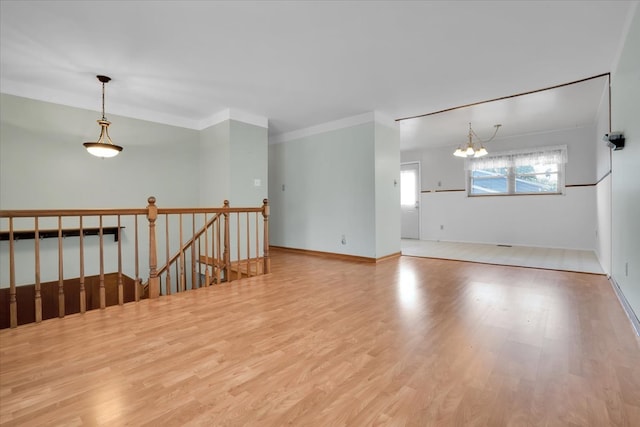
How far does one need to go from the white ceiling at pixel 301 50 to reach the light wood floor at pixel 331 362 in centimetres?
243

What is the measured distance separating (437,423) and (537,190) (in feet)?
21.8

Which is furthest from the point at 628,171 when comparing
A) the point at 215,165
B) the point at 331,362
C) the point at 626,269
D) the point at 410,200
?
the point at 410,200

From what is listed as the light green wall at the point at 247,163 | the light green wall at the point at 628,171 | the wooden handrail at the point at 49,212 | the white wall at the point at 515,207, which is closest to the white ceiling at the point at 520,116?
the white wall at the point at 515,207

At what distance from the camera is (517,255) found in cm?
530

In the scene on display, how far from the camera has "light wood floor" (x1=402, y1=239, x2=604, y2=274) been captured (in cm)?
439

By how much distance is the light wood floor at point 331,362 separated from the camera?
1.32m

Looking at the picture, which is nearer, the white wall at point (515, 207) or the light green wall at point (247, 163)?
the light green wall at point (247, 163)

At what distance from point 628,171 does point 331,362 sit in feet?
9.42

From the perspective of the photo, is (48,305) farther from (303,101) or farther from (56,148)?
(303,101)

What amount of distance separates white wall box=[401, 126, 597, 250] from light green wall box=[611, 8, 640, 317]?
321cm

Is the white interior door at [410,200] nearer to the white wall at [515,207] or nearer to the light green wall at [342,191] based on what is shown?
the white wall at [515,207]

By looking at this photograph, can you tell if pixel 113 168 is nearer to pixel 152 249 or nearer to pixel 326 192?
pixel 152 249

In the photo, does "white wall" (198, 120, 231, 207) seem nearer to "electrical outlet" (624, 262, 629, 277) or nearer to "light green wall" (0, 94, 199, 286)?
"light green wall" (0, 94, 199, 286)

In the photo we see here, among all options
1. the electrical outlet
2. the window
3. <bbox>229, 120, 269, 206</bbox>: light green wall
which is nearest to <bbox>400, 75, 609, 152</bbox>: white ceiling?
the window
